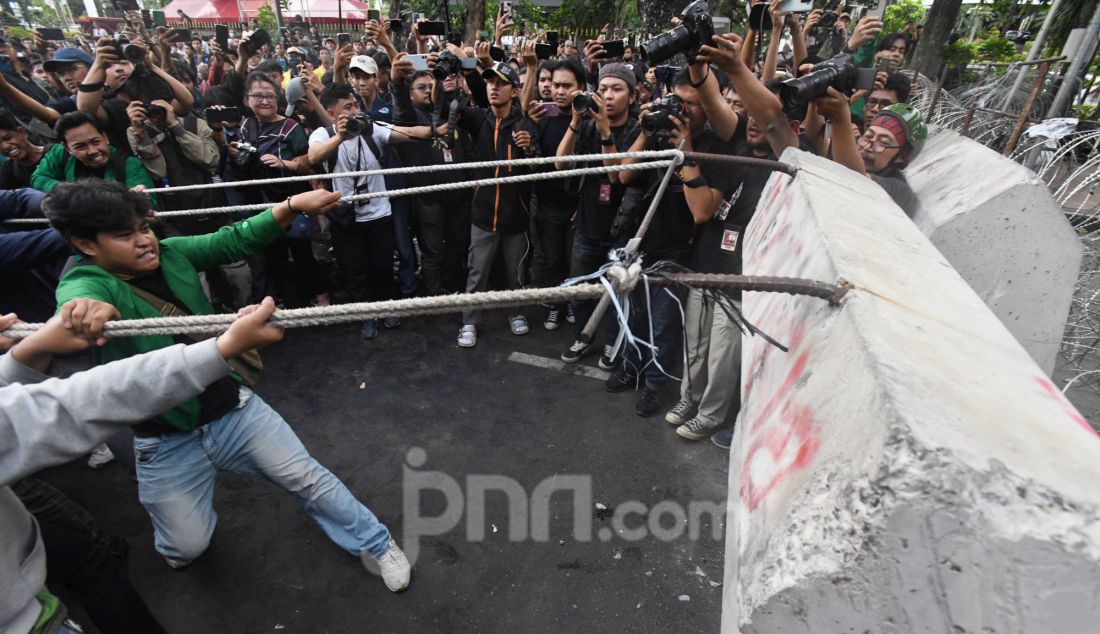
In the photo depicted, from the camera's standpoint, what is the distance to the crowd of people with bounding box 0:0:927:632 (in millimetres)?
1504

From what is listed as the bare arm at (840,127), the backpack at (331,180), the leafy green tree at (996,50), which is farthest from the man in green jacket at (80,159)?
the leafy green tree at (996,50)

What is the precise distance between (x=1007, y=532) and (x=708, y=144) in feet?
9.08

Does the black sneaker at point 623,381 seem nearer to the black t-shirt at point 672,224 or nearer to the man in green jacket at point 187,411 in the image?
the black t-shirt at point 672,224

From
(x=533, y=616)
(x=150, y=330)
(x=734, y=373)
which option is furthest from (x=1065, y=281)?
(x=150, y=330)

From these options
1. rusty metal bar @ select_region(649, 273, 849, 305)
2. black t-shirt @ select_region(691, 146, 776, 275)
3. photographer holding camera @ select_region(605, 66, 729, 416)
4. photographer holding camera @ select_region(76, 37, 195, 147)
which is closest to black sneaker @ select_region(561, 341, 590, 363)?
photographer holding camera @ select_region(605, 66, 729, 416)

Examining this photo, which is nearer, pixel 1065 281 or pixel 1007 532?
pixel 1007 532

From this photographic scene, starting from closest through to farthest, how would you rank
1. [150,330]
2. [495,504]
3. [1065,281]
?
[150,330], [1065,281], [495,504]

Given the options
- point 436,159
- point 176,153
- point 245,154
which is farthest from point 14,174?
point 436,159

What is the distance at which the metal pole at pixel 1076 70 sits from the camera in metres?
6.60

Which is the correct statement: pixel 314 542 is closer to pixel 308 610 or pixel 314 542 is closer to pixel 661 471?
pixel 308 610

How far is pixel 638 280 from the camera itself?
1018 mm

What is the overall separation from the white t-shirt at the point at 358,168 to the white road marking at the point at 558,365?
162 cm

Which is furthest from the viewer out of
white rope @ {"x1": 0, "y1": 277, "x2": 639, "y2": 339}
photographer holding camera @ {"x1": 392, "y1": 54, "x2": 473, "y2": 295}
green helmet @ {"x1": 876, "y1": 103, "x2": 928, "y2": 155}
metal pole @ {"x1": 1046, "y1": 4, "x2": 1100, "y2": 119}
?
metal pole @ {"x1": 1046, "y1": 4, "x2": 1100, "y2": 119}

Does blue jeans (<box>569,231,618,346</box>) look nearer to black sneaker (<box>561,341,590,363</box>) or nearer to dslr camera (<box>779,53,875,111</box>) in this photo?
black sneaker (<box>561,341,590,363</box>)
